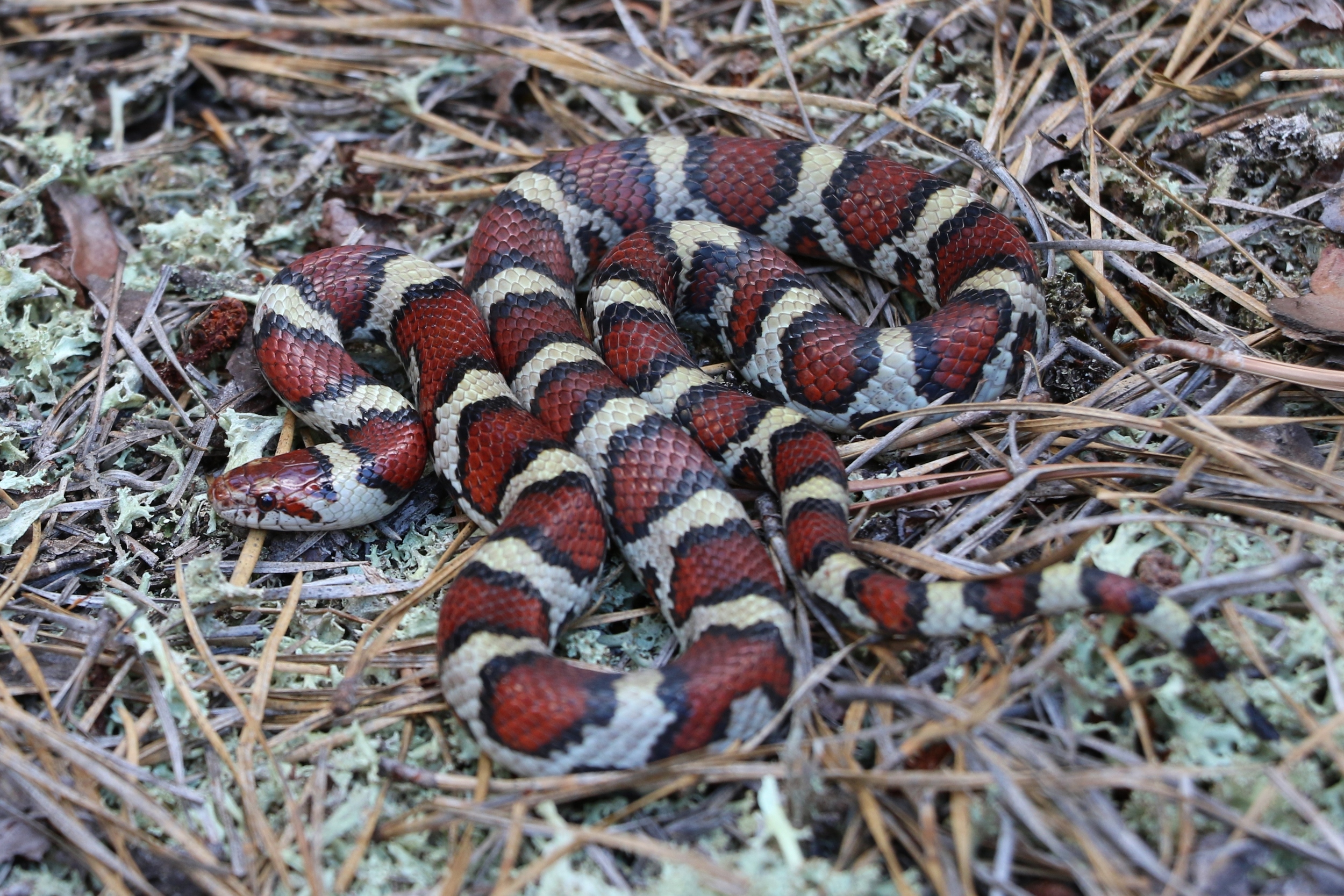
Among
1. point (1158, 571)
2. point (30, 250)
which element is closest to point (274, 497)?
point (30, 250)

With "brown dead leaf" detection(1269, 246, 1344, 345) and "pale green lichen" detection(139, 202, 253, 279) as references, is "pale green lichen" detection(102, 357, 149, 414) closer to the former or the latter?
"pale green lichen" detection(139, 202, 253, 279)

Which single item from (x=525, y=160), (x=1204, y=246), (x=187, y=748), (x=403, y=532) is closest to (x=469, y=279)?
(x=525, y=160)

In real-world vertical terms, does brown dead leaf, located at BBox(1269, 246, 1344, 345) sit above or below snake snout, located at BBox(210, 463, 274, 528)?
above

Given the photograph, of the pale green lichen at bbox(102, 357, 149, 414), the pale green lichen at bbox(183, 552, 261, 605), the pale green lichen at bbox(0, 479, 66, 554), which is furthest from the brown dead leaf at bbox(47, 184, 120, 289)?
the pale green lichen at bbox(183, 552, 261, 605)

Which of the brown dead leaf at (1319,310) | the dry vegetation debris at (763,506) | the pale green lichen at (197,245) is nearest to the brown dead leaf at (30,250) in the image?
the dry vegetation debris at (763,506)

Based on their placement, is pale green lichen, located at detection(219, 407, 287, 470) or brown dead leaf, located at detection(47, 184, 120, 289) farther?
brown dead leaf, located at detection(47, 184, 120, 289)

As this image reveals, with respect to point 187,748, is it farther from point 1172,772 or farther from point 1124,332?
point 1124,332
